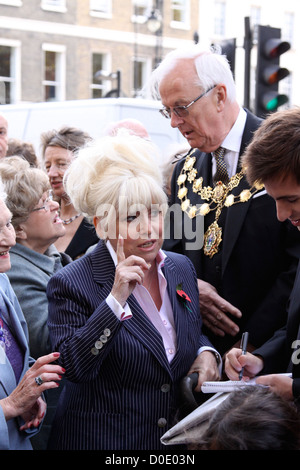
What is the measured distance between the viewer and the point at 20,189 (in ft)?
11.0

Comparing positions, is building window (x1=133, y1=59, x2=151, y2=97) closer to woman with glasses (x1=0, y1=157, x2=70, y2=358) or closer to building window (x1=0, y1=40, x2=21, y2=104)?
building window (x1=0, y1=40, x2=21, y2=104)

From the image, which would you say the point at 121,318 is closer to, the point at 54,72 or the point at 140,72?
the point at 54,72

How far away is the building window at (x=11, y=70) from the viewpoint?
2300cm

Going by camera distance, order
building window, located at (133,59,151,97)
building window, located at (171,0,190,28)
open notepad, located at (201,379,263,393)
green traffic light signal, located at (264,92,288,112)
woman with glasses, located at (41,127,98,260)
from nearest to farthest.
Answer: open notepad, located at (201,379,263,393)
woman with glasses, located at (41,127,98,260)
green traffic light signal, located at (264,92,288,112)
building window, located at (133,59,151,97)
building window, located at (171,0,190,28)

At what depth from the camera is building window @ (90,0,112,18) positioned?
976 inches

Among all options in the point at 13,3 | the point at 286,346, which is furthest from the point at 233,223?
the point at 13,3

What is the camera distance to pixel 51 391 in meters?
3.23

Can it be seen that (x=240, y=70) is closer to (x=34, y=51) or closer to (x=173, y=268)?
(x=34, y=51)

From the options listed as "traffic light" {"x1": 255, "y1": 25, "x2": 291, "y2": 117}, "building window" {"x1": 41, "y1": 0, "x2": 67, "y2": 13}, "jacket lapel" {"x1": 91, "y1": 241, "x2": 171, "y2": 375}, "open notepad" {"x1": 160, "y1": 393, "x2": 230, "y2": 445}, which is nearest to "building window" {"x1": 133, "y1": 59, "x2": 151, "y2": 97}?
Result: "building window" {"x1": 41, "y1": 0, "x2": 67, "y2": 13}

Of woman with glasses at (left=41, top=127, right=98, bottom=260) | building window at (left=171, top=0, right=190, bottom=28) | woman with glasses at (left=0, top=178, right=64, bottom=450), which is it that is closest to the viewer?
woman with glasses at (left=0, top=178, right=64, bottom=450)

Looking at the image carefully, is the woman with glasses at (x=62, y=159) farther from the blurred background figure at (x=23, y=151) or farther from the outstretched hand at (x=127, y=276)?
the outstretched hand at (x=127, y=276)

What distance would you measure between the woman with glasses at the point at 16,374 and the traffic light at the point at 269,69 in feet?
15.3

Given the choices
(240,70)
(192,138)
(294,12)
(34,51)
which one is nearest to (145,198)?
(192,138)

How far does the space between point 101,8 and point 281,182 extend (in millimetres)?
24113
